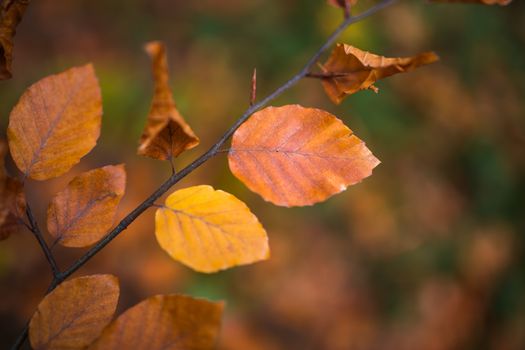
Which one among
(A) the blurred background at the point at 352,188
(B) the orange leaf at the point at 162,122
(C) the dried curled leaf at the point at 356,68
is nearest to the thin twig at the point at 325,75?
(C) the dried curled leaf at the point at 356,68

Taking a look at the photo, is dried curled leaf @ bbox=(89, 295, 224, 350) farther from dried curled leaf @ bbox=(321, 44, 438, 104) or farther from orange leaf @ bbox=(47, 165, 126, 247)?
dried curled leaf @ bbox=(321, 44, 438, 104)

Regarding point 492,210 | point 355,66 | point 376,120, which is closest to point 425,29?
point 376,120

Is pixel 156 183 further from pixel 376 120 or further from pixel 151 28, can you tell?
pixel 376 120

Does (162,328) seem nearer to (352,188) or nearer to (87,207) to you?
(87,207)

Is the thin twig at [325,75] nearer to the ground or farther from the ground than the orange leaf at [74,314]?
farther from the ground

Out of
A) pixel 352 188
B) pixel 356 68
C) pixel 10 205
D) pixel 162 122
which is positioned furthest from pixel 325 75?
pixel 352 188

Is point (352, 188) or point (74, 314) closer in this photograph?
point (74, 314)

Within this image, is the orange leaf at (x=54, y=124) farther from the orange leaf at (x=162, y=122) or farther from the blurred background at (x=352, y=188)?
the blurred background at (x=352, y=188)
